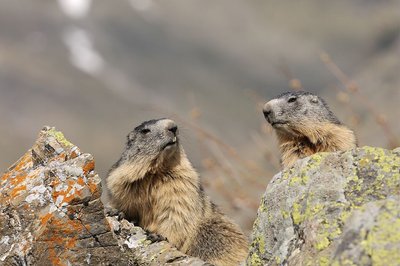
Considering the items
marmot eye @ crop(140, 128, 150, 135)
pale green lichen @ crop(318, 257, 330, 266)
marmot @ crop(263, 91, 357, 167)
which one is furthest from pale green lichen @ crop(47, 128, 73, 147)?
pale green lichen @ crop(318, 257, 330, 266)

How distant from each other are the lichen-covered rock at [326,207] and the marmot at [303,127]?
2294 mm

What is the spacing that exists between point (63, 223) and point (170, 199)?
1807 millimetres

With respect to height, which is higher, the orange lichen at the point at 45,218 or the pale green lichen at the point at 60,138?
the pale green lichen at the point at 60,138

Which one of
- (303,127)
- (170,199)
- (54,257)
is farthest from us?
(303,127)

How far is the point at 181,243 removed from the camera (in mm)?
7742

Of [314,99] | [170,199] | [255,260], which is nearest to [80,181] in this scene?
[170,199]

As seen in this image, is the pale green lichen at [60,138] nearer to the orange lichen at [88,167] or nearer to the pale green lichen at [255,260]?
the orange lichen at [88,167]

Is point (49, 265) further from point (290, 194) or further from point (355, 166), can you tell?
point (355, 166)

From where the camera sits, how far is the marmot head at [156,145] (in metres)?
8.27

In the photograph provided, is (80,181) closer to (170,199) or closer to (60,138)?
(60,138)

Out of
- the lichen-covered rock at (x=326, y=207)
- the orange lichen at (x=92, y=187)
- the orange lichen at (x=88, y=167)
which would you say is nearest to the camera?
the lichen-covered rock at (x=326, y=207)

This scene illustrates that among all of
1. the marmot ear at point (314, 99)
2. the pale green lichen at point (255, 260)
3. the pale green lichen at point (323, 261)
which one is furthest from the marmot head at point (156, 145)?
the pale green lichen at point (323, 261)

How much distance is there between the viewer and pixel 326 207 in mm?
5082

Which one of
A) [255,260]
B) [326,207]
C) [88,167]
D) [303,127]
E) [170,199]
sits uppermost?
[303,127]
